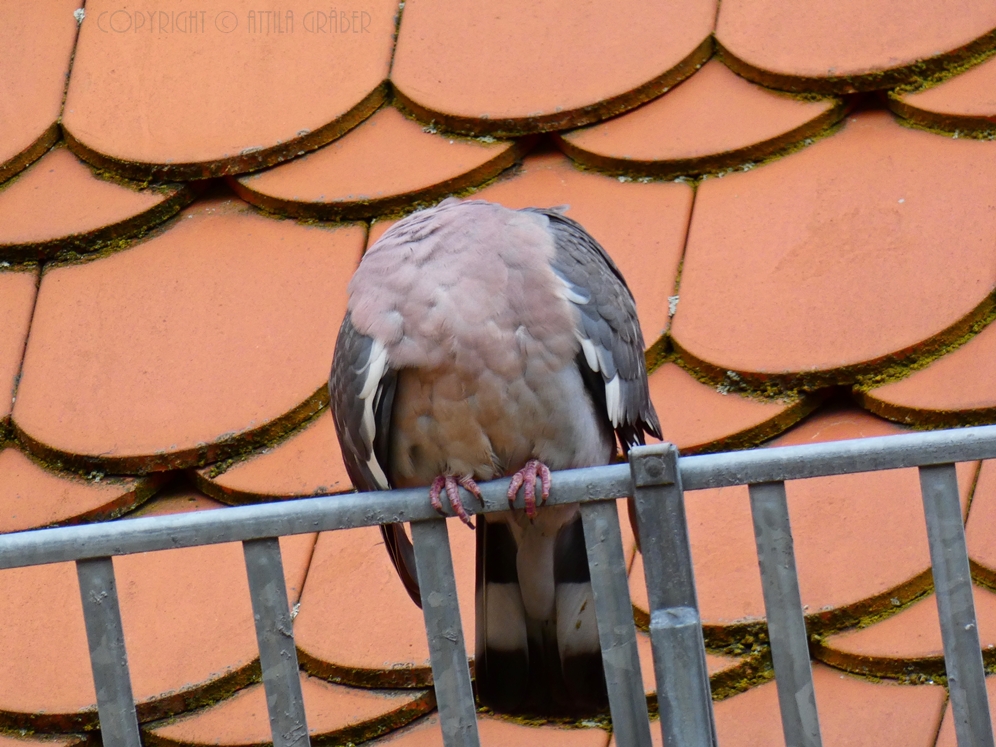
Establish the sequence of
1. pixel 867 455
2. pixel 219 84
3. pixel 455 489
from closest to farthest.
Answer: pixel 867 455, pixel 455 489, pixel 219 84

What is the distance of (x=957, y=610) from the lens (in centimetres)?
129

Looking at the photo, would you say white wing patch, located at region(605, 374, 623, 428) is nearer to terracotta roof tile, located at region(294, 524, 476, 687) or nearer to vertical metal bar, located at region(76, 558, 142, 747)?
terracotta roof tile, located at region(294, 524, 476, 687)

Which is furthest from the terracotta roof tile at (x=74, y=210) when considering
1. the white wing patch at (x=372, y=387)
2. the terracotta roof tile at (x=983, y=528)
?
the terracotta roof tile at (x=983, y=528)

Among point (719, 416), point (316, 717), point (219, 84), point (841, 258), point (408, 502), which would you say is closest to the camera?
point (408, 502)

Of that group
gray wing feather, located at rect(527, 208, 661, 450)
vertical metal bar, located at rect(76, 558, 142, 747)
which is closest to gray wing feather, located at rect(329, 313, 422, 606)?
gray wing feather, located at rect(527, 208, 661, 450)

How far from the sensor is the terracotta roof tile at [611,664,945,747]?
1606 millimetres

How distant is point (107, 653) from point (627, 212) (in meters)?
1.14

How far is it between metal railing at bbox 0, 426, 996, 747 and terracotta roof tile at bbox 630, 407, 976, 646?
1.23 ft

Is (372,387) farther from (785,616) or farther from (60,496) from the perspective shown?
(785,616)

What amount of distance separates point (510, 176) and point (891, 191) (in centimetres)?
63

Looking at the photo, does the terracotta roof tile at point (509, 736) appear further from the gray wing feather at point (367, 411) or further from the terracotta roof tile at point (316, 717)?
the gray wing feather at point (367, 411)

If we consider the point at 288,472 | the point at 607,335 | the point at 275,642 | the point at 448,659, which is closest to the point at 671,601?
the point at 448,659

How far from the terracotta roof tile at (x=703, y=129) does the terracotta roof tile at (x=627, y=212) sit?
0.03 m

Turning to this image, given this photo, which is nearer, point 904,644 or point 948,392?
point 904,644
